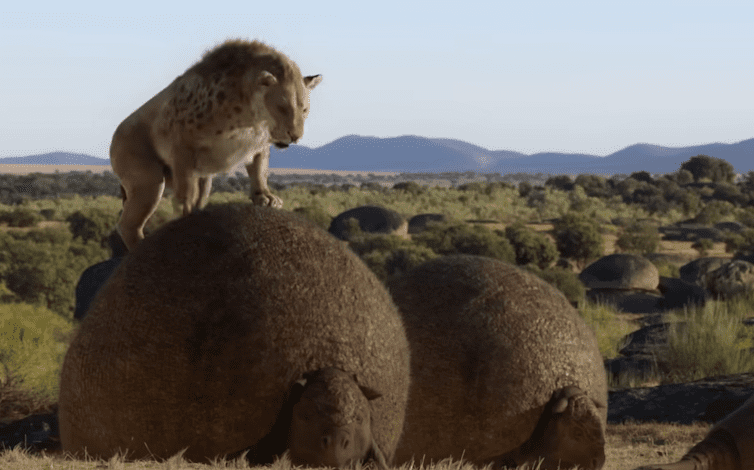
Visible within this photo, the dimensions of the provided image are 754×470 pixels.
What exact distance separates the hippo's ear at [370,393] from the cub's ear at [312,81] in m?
1.94

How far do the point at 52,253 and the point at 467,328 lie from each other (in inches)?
977

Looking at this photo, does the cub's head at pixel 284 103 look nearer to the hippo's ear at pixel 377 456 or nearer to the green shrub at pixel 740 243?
the hippo's ear at pixel 377 456

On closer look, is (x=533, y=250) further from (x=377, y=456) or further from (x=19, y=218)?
(x=377, y=456)

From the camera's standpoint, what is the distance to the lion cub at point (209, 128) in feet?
17.1

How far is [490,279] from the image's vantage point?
7.26 meters

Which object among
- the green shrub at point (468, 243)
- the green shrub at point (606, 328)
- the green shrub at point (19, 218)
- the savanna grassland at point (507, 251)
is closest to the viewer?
the savanna grassland at point (507, 251)

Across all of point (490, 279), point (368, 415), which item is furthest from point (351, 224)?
point (368, 415)

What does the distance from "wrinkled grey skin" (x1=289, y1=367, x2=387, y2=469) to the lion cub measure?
147cm

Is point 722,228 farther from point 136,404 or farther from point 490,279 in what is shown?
point 136,404

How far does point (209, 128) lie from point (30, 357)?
9801mm

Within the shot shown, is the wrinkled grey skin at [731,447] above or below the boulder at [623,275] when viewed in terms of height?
above

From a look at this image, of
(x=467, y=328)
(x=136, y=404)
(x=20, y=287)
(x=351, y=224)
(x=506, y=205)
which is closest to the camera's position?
(x=136, y=404)

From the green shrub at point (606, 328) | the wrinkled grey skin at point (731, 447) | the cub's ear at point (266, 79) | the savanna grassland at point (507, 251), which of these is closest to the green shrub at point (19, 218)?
the savanna grassland at point (507, 251)

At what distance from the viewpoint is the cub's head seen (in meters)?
5.14
